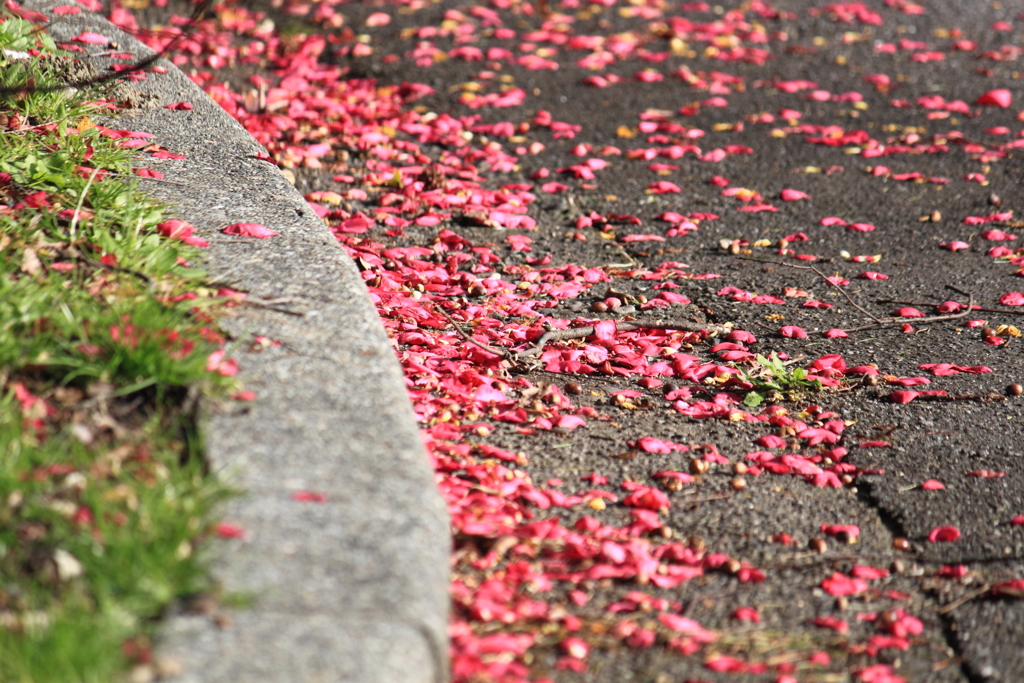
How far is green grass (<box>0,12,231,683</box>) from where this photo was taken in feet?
5.68

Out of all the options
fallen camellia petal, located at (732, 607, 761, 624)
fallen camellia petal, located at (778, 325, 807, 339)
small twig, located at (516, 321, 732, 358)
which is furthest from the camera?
fallen camellia petal, located at (778, 325, 807, 339)

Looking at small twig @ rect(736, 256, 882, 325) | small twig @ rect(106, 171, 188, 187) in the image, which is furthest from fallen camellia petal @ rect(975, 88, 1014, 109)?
small twig @ rect(106, 171, 188, 187)

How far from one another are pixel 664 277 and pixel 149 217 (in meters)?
2.13

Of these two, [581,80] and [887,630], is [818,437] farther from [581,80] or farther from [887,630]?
[581,80]

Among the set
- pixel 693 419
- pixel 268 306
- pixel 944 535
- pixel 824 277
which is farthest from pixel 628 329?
pixel 268 306

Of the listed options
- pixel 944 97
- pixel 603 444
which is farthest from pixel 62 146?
pixel 944 97

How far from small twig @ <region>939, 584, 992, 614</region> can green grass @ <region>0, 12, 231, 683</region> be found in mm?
1772

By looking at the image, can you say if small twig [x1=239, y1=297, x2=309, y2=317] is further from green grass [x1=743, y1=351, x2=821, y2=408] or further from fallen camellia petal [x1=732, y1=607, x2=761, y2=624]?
green grass [x1=743, y1=351, x2=821, y2=408]

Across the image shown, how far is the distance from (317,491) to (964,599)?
1645 mm

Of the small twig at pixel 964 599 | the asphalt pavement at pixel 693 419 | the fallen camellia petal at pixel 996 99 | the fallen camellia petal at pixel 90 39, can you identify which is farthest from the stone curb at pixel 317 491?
the fallen camellia petal at pixel 996 99

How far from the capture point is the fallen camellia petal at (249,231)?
3.02 metres

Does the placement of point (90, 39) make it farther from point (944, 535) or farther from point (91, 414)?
point (944, 535)

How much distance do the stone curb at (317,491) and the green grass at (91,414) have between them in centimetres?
9

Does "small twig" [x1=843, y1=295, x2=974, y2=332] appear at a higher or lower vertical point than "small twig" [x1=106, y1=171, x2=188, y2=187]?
lower
